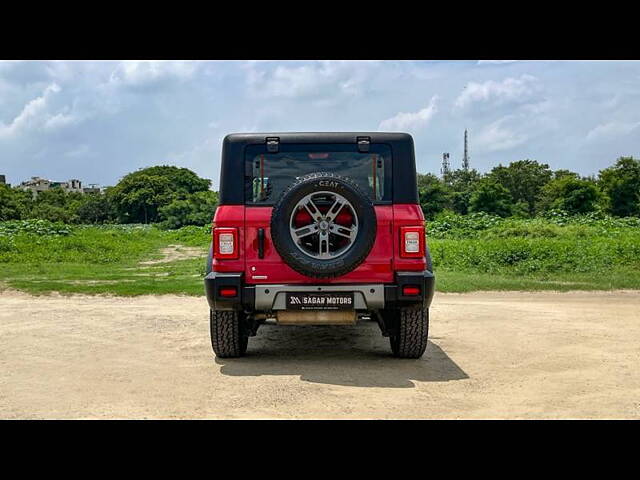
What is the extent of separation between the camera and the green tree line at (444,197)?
160 ft

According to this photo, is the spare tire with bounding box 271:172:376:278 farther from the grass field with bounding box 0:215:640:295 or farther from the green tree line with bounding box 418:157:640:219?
the green tree line with bounding box 418:157:640:219

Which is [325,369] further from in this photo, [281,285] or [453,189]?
[453,189]

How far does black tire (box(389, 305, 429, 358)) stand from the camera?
23.9 feet

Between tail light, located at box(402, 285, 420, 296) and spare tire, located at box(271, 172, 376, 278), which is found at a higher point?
spare tire, located at box(271, 172, 376, 278)

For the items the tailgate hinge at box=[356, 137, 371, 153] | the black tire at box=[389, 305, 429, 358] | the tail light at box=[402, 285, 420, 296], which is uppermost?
the tailgate hinge at box=[356, 137, 371, 153]

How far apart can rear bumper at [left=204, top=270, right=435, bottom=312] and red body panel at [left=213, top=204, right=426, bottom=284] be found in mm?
71

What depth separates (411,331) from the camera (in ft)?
24.1

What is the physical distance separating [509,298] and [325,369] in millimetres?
8071

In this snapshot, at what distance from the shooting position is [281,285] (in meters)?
6.87

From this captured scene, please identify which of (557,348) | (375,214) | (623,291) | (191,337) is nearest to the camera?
(375,214)

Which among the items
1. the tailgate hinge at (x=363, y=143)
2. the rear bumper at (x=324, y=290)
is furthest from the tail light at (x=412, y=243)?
the tailgate hinge at (x=363, y=143)

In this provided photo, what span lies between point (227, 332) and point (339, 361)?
48.2 inches

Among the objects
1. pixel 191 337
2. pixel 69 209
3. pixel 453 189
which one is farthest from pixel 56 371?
pixel 69 209

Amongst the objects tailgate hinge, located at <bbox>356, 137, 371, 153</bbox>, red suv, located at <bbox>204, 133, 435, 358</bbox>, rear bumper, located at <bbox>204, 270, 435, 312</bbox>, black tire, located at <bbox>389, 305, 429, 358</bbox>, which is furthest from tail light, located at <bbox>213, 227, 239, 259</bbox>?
black tire, located at <bbox>389, 305, 429, 358</bbox>
